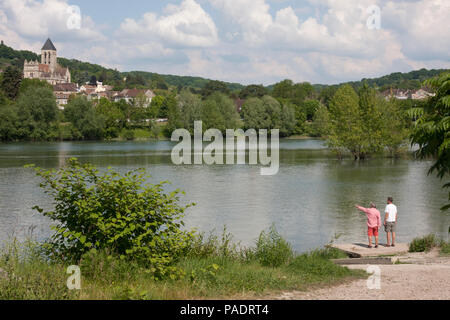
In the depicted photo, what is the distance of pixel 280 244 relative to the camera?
14.2m

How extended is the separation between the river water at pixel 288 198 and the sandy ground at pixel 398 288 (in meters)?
8.56

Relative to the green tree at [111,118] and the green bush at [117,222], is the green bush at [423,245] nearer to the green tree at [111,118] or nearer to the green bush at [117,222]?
the green bush at [117,222]

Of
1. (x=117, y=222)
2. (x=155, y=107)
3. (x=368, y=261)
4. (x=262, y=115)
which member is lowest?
(x=368, y=261)

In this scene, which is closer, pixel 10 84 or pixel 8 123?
pixel 8 123

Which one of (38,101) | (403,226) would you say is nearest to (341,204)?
(403,226)

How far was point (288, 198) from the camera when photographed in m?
34.9

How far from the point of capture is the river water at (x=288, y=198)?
79.8 feet

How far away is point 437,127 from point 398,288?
10.2ft

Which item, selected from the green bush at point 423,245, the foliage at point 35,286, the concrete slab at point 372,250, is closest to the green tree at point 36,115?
the concrete slab at point 372,250

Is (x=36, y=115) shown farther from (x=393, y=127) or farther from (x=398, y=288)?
(x=398, y=288)

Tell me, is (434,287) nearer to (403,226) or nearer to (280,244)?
(280,244)

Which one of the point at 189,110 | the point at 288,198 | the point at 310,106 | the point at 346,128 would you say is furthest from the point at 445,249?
the point at 310,106

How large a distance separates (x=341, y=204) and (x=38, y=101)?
302ft

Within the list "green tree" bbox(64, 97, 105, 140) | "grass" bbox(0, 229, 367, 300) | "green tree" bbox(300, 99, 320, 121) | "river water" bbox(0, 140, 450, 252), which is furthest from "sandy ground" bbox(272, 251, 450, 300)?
"green tree" bbox(300, 99, 320, 121)
